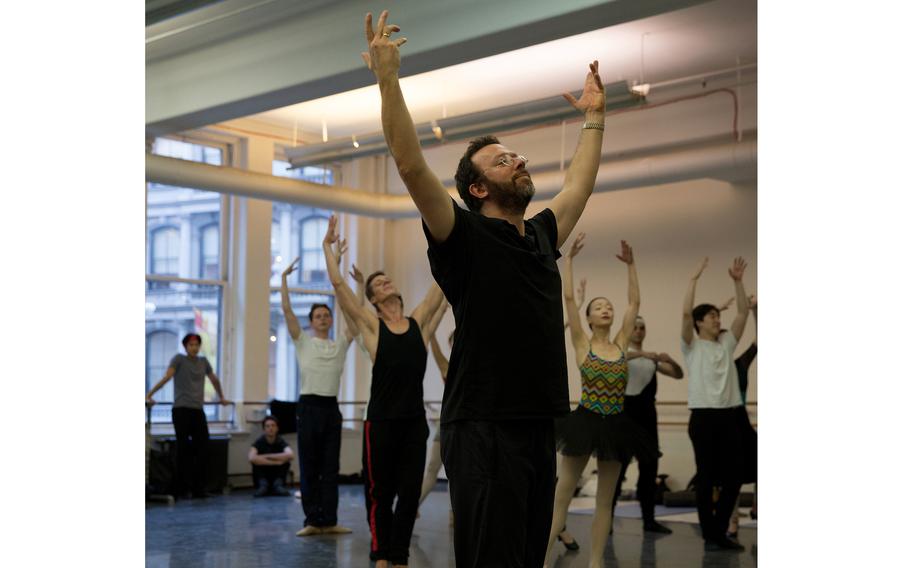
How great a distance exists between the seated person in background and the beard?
802 cm

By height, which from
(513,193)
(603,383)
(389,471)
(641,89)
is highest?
(641,89)

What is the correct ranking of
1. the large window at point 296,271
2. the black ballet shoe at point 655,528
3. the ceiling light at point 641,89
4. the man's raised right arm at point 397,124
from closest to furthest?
the man's raised right arm at point 397,124 < the black ballet shoe at point 655,528 < the ceiling light at point 641,89 < the large window at point 296,271

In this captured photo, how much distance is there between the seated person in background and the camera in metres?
9.88

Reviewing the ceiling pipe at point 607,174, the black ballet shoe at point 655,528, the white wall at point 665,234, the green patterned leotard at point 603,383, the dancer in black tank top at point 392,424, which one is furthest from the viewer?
the white wall at point 665,234

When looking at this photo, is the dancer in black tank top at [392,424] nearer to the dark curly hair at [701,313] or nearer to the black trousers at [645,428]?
the dark curly hair at [701,313]

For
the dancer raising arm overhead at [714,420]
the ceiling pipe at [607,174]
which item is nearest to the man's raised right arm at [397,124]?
the dancer raising arm overhead at [714,420]

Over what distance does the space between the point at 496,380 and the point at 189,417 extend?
808cm

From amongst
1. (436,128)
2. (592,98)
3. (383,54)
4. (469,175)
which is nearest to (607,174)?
(436,128)

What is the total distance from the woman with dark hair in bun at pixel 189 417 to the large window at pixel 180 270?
1.27 m

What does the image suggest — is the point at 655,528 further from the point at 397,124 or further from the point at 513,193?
the point at 397,124

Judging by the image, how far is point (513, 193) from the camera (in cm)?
226

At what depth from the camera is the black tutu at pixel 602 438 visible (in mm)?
4855
